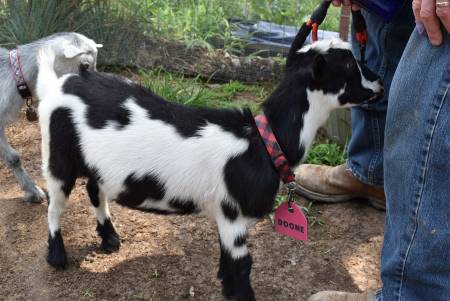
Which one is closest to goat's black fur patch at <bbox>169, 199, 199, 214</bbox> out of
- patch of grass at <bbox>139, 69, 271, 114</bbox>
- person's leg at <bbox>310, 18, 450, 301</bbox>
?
person's leg at <bbox>310, 18, 450, 301</bbox>

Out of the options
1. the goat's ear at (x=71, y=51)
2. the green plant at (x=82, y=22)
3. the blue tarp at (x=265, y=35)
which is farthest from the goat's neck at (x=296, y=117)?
the blue tarp at (x=265, y=35)

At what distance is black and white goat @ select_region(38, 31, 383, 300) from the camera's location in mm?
2383

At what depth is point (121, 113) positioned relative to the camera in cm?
249

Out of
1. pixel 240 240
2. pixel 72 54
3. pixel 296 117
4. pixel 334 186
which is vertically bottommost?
pixel 334 186

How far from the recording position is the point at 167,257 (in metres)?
3.02

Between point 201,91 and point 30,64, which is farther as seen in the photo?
point 201,91

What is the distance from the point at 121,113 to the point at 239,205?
65 centimetres

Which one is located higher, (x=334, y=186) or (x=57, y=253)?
(x=334, y=186)

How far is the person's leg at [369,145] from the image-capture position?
2.84m

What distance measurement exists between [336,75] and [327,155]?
1.58 m

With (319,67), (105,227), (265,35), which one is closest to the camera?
(319,67)

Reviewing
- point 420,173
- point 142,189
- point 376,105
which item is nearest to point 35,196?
point 142,189

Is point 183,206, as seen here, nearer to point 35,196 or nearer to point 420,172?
point 420,172

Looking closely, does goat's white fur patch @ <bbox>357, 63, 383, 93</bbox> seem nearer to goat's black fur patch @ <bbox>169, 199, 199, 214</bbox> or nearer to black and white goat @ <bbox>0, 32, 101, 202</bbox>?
goat's black fur patch @ <bbox>169, 199, 199, 214</bbox>
